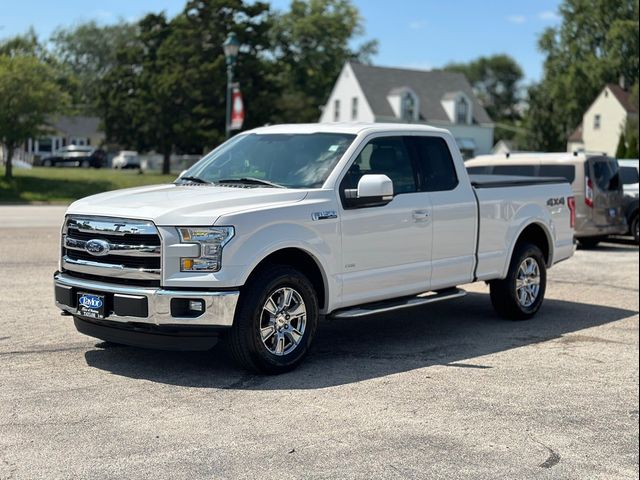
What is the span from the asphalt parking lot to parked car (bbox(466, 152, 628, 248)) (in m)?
8.18

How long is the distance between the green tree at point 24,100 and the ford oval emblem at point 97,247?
28795 mm

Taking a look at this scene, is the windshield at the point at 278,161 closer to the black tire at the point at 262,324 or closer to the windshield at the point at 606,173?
the black tire at the point at 262,324

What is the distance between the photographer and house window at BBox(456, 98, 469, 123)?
67750mm

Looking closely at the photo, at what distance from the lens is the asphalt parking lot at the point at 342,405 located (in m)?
5.09

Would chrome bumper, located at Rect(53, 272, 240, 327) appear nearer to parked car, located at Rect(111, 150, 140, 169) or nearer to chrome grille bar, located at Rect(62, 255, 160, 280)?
chrome grille bar, located at Rect(62, 255, 160, 280)

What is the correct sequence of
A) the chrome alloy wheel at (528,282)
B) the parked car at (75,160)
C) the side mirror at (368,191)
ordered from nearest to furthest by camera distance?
the side mirror at (368,191) → the chrome alloy wheel at (528,282) → the parked car at (75,160)

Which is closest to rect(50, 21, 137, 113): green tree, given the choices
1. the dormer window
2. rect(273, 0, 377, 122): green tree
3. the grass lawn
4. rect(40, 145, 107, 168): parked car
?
rect(273, 0, 377, 122): green tree

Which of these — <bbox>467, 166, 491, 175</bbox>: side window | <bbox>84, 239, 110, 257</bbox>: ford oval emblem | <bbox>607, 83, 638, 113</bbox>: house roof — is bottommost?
<bbox>84, 239, 110, 257</bbox>: ford oval emblem

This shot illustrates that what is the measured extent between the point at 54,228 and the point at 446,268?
12176 millimetres

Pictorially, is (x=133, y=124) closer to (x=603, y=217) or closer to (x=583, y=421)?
(x=603, y=217)

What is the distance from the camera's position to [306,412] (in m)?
6.05

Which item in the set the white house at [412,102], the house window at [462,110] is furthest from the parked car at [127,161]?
the house window at [462,110]

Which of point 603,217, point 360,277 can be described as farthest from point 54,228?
point 360,277

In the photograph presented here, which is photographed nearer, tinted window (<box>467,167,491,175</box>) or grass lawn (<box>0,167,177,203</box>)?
tinted window (<box>467,167,491,175</box>)
